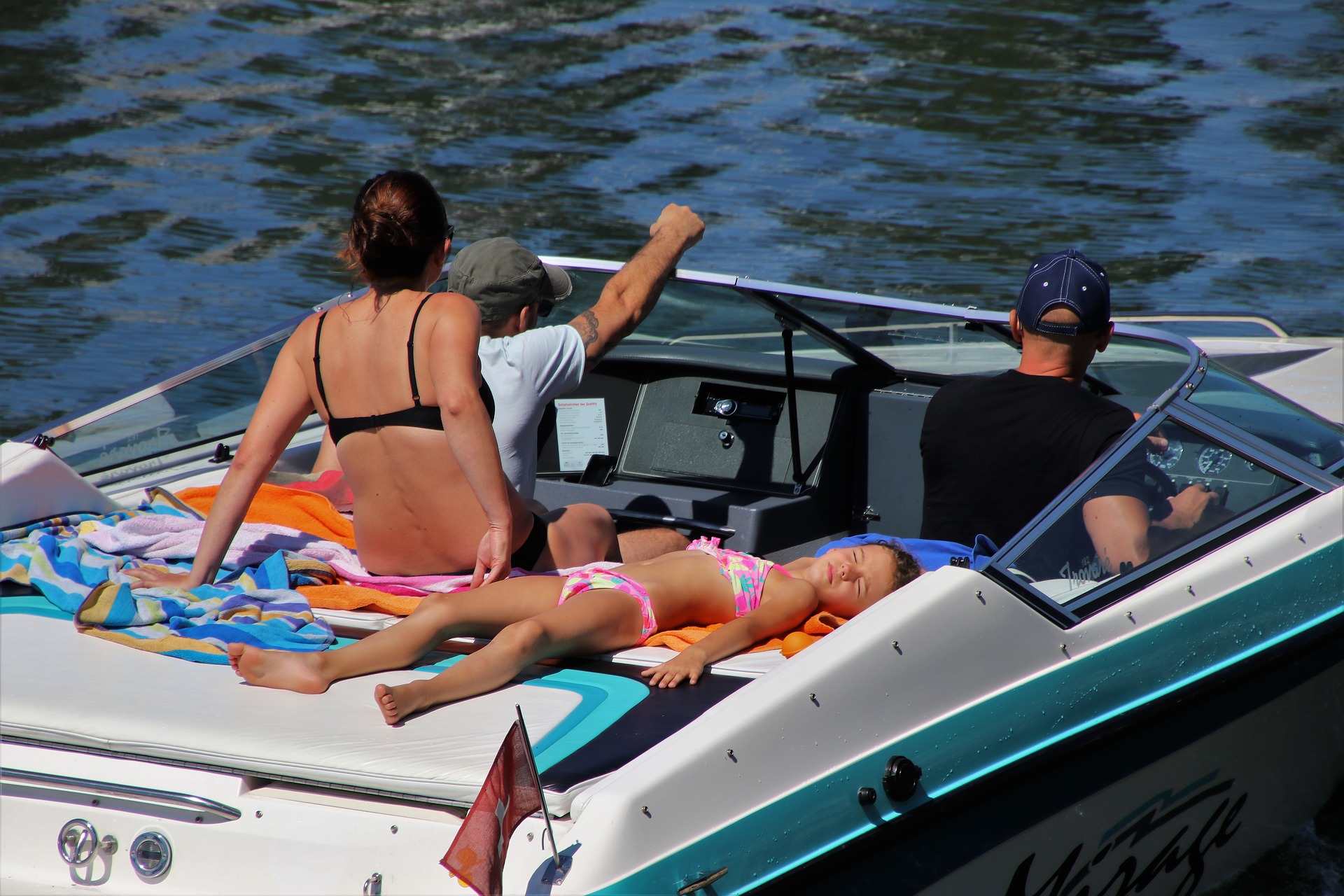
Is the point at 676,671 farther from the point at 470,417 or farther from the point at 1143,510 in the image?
the point at 1143,510

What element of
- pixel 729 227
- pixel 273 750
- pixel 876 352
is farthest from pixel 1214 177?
pixel 273 750

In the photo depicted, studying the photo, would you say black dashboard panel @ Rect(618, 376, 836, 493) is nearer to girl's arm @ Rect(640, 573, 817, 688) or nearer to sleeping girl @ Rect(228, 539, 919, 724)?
sleeping girl @ Rect(228, 539, 919, 724)

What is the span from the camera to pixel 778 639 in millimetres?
2527

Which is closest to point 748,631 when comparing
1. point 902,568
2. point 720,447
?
point 902,568

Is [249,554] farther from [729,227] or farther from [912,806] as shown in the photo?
[729,227]

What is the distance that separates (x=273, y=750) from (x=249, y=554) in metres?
1.06

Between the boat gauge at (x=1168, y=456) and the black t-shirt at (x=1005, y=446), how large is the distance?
104 mm

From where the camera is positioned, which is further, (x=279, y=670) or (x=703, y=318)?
(x=703, y=318)

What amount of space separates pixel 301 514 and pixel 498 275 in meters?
0.81

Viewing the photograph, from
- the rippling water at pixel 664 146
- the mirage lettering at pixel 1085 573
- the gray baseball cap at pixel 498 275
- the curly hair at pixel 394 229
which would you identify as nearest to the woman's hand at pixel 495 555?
the curly hair at pixel 394 229

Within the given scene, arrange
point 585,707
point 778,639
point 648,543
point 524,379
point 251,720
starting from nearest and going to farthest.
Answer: point 251,720 → point 585,707 → point 778,639 → point 524,379 → point 648,543

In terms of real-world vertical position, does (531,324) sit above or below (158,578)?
above

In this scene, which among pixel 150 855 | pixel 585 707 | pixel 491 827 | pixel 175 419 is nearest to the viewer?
pixel 491 827

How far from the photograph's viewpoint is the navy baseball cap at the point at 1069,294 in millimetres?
2701
